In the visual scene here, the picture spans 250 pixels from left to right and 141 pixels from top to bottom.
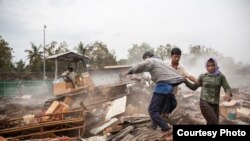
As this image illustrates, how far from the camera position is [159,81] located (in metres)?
5.05

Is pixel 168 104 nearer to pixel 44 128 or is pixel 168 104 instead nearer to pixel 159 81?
pixel 159 81

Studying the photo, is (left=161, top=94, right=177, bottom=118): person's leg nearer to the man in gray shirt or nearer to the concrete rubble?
the man in gray shirt

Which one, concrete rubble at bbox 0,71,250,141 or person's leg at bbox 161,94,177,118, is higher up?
person's leg at bbox 161,94,177,118

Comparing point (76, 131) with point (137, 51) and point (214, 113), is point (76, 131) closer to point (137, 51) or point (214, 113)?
point (214, 113)

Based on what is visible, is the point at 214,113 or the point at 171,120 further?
the point at 171,120

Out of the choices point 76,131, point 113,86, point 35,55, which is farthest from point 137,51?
point 76,131

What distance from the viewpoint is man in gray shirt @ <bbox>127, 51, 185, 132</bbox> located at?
495cm

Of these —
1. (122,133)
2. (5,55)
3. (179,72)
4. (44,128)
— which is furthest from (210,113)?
(5,55)

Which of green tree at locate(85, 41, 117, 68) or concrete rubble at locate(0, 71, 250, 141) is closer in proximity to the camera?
concrete rubble at locate(0, 71, 250, 141)

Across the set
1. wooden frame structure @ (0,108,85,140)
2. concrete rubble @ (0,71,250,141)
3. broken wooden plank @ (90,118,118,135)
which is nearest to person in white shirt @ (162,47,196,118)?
concrete rubble @ (0,71,250,141)

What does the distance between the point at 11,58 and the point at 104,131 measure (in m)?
47.6

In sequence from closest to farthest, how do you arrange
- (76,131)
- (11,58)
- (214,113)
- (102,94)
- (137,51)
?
(214,113), (76,131), (102,94), (11,58), (137,51)

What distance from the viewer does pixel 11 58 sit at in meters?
48.9

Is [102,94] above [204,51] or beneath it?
beneath
